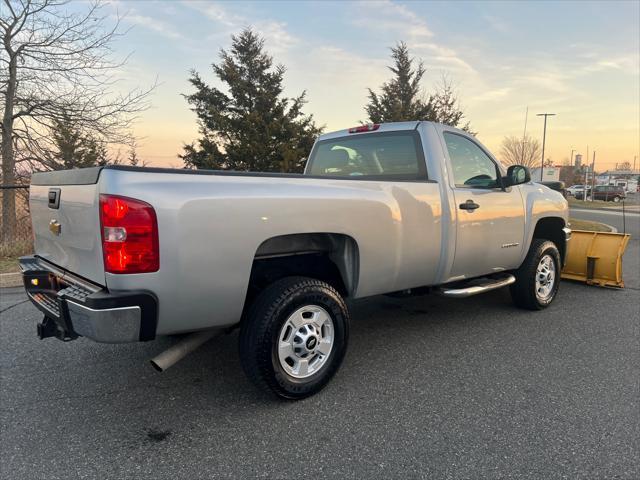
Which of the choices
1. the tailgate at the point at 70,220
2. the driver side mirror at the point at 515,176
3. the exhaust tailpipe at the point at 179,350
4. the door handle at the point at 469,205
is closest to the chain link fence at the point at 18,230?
the tailgate at the point at 70,220

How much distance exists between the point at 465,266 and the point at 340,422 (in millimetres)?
1977

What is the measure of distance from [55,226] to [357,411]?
224cm

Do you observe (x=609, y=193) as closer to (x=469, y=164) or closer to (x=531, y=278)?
(x=531, y=278)

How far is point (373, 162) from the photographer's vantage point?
4.25 metres

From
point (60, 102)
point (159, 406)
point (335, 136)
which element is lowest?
point (159, 406)

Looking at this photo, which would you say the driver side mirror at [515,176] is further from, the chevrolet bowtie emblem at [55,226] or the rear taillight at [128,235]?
the chevrolet bowtie emblem at [55,226]

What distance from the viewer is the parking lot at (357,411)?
2379 millimetres

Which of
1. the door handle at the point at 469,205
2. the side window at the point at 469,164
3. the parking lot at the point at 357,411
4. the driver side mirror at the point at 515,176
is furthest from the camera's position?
the driver side mirror at the point at 515,176

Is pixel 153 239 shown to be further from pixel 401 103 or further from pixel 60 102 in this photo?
pixel 401 103

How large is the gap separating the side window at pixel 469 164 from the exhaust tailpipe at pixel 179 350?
2.48 meters

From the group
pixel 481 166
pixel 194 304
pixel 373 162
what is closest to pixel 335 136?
pixel 373 162

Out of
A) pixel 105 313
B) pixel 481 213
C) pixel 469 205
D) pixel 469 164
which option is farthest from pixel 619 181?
pixel 105 313

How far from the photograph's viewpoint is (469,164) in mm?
4258

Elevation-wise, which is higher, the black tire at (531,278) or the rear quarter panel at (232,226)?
the rear quarter panel at (232,226)
